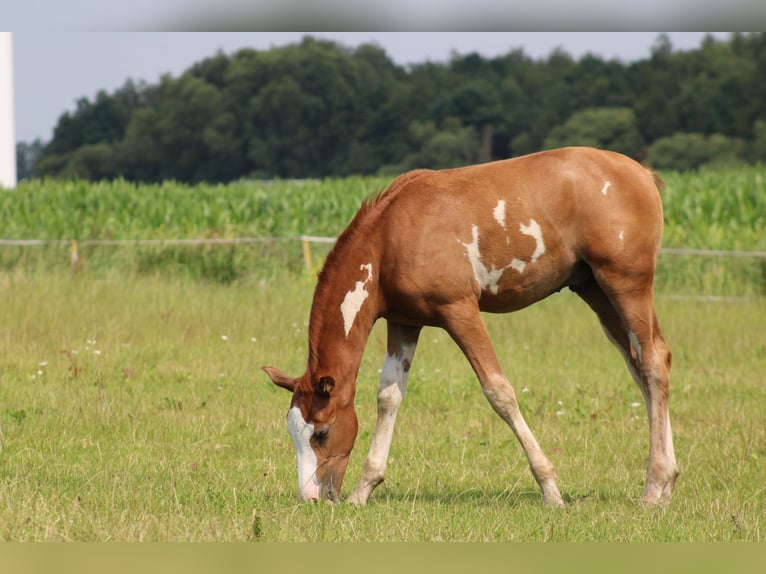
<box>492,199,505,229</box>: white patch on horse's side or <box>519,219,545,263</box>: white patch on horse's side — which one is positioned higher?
<box>492,199,505,229</box>: white patch on horse's side

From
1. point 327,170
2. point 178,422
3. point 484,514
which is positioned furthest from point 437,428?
point 327,170

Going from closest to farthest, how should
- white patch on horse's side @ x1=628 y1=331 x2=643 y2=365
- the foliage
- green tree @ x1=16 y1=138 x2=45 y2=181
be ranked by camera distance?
1. white patch on horse's side @ x1=628 y1=331 x2=643 y2=365
2. the foliage
3. green tree @ x1=16 y1=138 x2=45 y2=181

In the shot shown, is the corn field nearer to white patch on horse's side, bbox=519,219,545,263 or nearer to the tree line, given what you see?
white patch on horse's side, bbox=519,219,545,263

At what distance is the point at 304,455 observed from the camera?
642cm

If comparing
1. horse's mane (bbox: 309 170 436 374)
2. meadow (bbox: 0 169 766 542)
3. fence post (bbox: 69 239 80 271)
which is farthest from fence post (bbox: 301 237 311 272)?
horse's mane (bbox: 309 170 436 374)

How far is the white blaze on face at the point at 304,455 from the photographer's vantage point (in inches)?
252

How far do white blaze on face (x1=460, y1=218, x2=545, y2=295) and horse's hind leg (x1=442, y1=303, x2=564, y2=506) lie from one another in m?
0.23

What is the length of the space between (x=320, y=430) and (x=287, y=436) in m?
2.29

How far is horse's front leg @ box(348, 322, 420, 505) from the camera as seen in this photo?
672 centimetres

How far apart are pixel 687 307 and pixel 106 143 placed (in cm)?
7260

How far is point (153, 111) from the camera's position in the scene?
82625mm

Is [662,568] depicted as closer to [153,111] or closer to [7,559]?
[7,559]

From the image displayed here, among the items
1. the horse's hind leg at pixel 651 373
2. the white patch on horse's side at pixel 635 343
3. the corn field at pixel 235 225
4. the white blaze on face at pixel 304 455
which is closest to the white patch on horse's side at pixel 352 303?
the white blaze on face at pixel 304 455

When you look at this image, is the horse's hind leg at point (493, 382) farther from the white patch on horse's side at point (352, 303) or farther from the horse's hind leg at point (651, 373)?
the horse's hind leg at point (651, 373)
